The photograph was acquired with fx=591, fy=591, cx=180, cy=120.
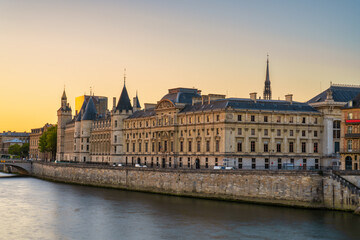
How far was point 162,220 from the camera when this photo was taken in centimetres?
5084

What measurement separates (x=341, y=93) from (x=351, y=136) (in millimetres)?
25383

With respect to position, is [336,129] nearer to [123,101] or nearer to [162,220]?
[162,220]

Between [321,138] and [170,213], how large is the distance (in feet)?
124

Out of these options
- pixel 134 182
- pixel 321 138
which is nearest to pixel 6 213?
pixel 134 182

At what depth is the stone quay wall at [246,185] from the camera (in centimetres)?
5338

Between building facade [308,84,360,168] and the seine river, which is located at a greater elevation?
building facade [308,84,360,168]

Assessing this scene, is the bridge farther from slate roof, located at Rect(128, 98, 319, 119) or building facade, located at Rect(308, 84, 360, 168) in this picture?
building facade, located at Rect(308, 84, 360, 168)

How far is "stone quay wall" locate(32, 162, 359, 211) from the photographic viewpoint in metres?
53.4

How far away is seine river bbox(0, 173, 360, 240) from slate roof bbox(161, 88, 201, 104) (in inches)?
1145

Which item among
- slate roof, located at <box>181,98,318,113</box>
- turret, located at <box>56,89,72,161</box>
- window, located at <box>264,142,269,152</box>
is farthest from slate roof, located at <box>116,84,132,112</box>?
window, located at <box>264,142,269,152</box>

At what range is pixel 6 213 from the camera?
5588cm

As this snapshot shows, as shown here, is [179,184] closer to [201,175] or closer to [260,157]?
[201,175]

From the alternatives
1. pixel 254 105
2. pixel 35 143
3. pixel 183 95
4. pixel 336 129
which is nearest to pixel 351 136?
pixel 254 105

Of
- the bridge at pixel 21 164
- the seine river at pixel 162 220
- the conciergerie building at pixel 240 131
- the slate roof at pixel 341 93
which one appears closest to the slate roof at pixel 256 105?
the conciergerie building at pixel 240 131
